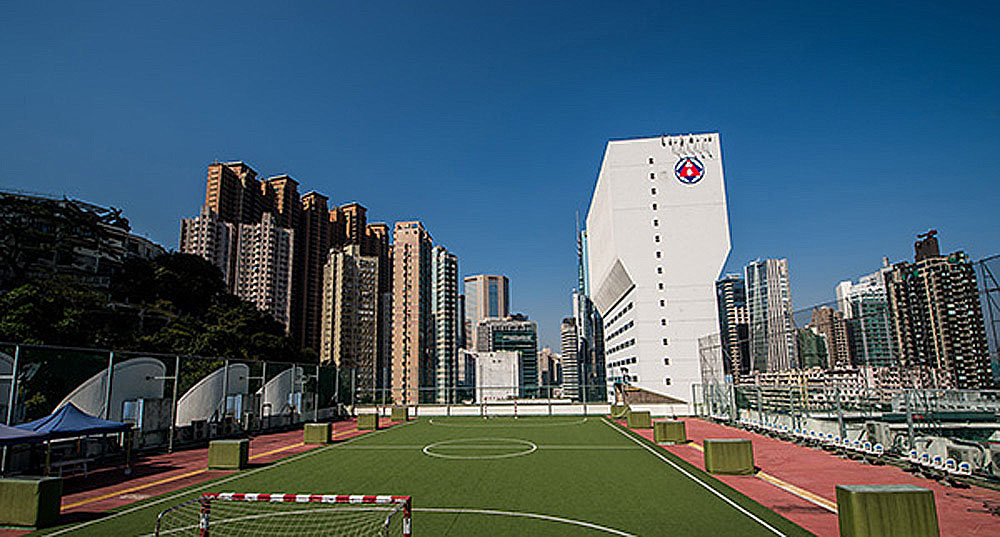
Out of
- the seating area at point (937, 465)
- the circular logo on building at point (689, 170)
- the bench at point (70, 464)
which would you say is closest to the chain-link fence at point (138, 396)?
the bench at point (70, 464)

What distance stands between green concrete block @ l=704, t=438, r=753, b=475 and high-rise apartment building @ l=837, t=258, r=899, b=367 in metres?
10.1

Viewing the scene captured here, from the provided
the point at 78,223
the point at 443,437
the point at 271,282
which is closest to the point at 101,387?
the point at 443,437

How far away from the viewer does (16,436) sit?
13117 mm

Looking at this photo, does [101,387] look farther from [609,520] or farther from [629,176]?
[629,176]

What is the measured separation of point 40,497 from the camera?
33.3 feet

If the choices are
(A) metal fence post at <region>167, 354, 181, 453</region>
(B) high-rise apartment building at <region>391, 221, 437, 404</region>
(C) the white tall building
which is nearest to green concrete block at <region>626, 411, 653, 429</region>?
(A) metal fence post at <region>167, 354, 181, 453</region>

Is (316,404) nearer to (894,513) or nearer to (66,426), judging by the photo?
(66,426)

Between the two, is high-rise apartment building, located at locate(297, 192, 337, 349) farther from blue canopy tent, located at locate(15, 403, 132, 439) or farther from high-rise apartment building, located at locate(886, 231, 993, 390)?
high-rise apartment building, located at locate(886, 231, 993, 390)

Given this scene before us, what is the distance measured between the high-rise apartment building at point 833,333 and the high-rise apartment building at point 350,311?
109 m

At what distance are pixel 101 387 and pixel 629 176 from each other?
52945 mm

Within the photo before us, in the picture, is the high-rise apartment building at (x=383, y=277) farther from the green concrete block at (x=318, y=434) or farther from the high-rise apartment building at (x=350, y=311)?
the green concrete block at (x=318, y=434)

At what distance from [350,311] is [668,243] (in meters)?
86.3

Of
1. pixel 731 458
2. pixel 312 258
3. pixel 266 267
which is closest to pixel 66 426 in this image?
pixel 731 458

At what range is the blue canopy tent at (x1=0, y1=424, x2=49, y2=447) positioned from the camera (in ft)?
42.0
